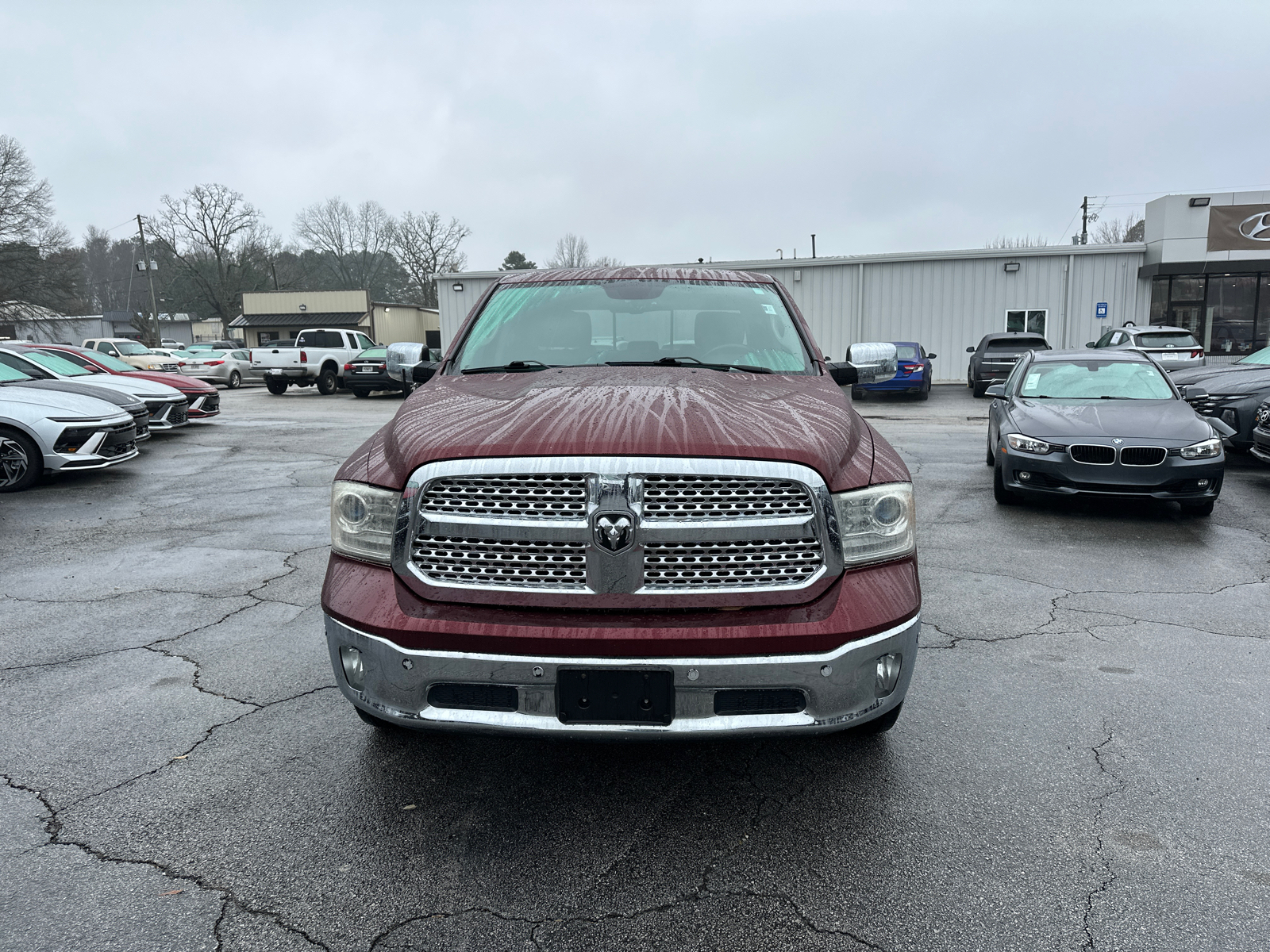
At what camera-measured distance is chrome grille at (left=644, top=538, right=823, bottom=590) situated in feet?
8.04

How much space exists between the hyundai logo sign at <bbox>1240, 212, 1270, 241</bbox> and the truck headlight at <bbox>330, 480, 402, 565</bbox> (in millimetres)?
30486

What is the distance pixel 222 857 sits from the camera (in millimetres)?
2541

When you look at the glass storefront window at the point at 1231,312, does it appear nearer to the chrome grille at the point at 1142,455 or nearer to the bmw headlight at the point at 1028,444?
the chrome grille at the point at 1142,455

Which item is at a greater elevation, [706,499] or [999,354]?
[706,499]

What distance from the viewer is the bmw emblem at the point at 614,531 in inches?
95.3

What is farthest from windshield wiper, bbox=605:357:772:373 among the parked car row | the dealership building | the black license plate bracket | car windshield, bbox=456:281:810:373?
the dealership building

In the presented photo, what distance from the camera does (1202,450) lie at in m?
6.96

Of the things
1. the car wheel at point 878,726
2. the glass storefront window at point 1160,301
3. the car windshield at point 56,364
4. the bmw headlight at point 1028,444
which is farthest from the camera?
the glass storefront window at point 1160,301

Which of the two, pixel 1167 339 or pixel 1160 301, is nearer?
pixel 1167 339

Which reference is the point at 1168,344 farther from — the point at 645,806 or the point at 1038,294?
the point at 645,806

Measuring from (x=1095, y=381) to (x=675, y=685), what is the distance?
7.63 metres

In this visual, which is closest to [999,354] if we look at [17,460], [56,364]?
[56,364]

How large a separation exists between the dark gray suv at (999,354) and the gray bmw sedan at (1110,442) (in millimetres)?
12039

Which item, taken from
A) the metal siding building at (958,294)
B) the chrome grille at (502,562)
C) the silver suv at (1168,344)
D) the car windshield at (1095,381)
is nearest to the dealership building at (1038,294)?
the metal siding building at (958,294)
